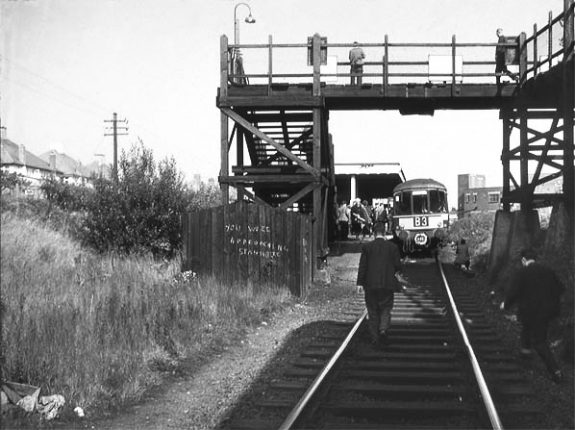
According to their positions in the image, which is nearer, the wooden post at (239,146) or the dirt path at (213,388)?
the dirt path at (213,388)

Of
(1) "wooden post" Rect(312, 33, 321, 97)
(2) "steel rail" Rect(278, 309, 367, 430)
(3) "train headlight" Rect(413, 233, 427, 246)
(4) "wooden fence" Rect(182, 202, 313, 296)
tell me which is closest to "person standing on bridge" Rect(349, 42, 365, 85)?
(1) "wooden post" Rect(312, 33, 321, 97)

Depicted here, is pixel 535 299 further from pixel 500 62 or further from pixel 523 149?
pixel 500 62

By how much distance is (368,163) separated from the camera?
40.3 metres

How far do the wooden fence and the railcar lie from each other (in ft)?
34.7

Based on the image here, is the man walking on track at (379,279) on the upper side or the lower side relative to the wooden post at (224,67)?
lower

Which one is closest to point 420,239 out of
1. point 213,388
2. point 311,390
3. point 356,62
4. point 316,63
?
point 356,62

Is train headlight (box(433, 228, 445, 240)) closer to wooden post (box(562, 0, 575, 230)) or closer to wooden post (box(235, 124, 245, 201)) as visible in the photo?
wooden post (box(235, 124, 245, 201))

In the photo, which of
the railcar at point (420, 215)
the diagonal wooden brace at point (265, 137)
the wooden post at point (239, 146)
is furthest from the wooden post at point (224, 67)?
the railcar at point (420, 215)

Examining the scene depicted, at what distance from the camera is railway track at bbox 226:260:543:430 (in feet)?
19.5

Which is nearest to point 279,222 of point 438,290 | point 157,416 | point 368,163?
point 438,290

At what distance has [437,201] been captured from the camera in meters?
25.1

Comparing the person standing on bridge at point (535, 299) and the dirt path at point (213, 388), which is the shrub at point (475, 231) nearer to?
the dirt path at point (213, 388)

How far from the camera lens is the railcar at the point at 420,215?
2439 cm

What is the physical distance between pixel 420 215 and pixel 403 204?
0.83 metres
